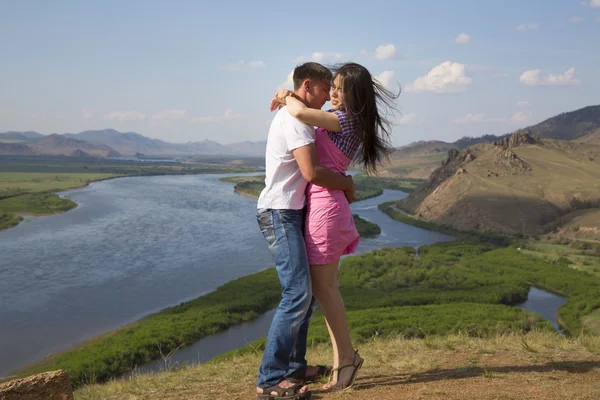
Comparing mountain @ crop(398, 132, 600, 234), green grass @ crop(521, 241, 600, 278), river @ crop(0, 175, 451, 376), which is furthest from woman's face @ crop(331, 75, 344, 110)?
mountain @ crop(398, 132, 600, 234)

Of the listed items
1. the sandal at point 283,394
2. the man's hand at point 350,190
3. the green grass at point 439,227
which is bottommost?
the green grass at point 439,227

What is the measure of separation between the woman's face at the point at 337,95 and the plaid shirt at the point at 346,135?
0.12 feet

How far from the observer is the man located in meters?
3.28

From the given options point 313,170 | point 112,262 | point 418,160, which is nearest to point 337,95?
point 313,170

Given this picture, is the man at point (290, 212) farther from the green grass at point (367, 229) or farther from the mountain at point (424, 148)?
the mountain at point (424, 148)

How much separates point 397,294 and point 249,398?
2470cm

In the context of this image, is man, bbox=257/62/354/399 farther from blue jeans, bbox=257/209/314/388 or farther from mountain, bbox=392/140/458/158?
mountain, bbox=392/140/458/158

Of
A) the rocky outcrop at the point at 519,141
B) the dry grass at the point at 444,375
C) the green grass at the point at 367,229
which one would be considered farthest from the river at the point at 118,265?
the rocky outcrop at the point at 519,141

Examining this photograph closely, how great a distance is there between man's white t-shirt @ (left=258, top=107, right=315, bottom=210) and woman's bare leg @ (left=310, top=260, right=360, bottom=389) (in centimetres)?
44

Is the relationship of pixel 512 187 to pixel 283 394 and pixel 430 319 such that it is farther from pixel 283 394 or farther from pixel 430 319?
pixel 283 394

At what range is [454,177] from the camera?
59656 millimetres

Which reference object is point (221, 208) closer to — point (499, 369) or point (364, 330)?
point (364, 330)

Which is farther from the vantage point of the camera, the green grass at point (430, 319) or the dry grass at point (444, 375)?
the green grass at point (430, 319)

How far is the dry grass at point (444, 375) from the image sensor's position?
11.6 ft
